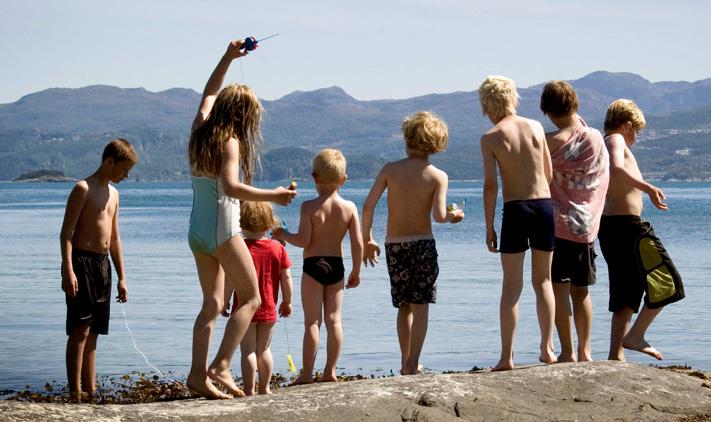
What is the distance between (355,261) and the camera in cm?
746

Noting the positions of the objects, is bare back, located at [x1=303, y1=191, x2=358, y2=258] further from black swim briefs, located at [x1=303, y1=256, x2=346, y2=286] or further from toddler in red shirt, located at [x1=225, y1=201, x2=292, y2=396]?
toddler in red shirt, located at [x1=225, y1=201, x2=292, y2=396]

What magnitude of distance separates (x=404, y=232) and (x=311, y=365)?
3.74ft

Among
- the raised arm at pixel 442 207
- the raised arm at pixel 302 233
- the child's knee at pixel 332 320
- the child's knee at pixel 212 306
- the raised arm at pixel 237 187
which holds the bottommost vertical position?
the child's knee at pixel 332 320

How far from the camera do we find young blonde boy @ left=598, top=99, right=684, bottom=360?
7.86 m

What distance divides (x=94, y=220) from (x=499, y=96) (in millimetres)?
3107

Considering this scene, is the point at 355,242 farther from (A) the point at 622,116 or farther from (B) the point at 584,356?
(A) the point at 622,116

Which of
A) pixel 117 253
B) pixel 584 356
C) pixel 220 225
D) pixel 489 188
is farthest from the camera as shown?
pixel 117 253

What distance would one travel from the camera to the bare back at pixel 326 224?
7359 mm

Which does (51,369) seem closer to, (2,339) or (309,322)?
(2,339)

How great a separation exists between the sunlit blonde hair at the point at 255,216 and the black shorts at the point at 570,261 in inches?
77.8

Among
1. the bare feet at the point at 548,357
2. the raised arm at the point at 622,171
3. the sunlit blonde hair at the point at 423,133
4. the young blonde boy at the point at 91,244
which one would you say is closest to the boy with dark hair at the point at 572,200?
the bare feet at the point at 548,357

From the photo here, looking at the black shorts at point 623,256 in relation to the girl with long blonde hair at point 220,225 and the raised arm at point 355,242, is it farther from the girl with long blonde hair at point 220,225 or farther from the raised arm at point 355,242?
the girl with long blonde hair at point 220,225

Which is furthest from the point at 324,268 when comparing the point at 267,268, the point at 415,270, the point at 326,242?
the point at 415,270

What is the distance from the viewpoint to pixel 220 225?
6137mm
